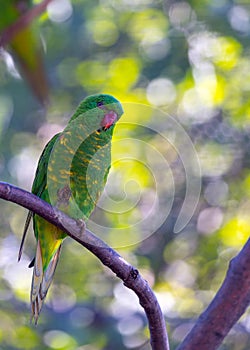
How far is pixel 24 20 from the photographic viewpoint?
0.41 metres

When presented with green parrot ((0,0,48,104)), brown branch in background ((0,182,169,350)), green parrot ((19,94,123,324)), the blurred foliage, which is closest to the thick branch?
brown branch in background ((0,182,169,350))

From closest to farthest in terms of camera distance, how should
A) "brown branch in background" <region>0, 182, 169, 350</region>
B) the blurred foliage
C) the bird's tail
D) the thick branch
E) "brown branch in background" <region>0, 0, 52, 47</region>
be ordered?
1. "brown branch in background" <region>0, 0, 52, 47</region>
2. "brown branch in background" <region>0, 182, 169, 350</region>
3. the thick branch
4. the bird's tail
5. the blurred foliage

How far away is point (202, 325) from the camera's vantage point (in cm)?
114

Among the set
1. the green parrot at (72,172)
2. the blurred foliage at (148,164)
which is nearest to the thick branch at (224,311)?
the green parrot at (72,172)

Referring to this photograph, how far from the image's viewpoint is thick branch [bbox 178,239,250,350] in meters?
1.13

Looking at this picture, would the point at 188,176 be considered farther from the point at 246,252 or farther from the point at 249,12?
the point at 246,252

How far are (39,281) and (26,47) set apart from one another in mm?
1169

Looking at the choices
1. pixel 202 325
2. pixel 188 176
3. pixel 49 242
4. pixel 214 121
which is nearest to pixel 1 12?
pixel 202 325

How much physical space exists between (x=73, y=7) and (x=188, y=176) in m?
0.99

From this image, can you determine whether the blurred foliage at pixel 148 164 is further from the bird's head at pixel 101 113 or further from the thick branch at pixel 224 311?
the thick branch at pixel 224 311

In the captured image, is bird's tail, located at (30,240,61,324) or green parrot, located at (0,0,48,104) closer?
green parrot, located at (0,0,48,104)

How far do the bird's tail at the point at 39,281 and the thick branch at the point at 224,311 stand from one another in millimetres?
447

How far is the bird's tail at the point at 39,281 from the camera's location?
1446 mm

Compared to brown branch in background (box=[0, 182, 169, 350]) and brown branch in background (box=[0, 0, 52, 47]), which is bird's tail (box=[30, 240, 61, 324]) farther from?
brown branch in background (box=[0, 0, 52, 47])
